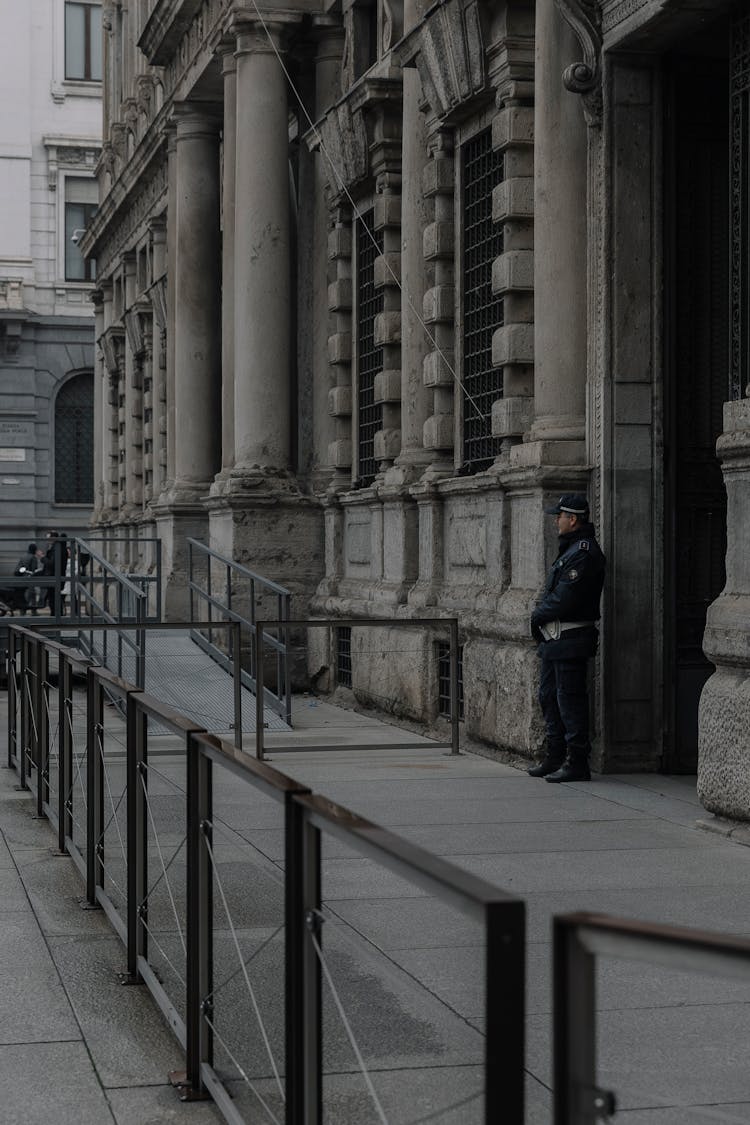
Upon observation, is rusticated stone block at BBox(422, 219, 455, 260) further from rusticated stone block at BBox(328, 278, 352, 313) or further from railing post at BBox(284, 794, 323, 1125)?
railing post at BBox(284, 794, 323, 1125)

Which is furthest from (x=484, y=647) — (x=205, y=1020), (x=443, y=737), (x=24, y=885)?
(x=205, y=1020)

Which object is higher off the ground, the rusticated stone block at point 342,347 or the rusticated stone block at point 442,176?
the rusticated stone block at point 442,176

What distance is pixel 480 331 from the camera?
14.3 meters

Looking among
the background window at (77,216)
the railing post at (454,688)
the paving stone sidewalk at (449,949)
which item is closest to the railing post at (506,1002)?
the paving stone sidewalk at (449,949)

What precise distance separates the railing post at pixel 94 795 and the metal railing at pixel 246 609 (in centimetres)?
519

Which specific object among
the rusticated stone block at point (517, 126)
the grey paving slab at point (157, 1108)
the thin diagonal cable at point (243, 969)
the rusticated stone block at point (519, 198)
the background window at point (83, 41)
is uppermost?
the background window at point (83, 41)

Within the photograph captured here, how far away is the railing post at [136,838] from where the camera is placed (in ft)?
20.1

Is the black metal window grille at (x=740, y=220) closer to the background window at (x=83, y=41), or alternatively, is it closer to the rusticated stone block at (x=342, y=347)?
the rusticated stone block at (x=342, y=347)

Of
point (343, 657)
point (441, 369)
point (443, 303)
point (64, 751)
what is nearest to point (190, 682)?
point (343, 657)

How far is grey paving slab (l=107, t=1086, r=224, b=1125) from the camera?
4.73m

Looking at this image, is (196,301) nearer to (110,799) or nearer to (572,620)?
(572,620)

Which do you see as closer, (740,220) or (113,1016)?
(113,1016)

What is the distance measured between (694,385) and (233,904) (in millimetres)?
7875

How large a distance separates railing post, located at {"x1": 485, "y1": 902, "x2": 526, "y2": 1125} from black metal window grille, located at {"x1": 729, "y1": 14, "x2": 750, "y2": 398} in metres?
7.42
